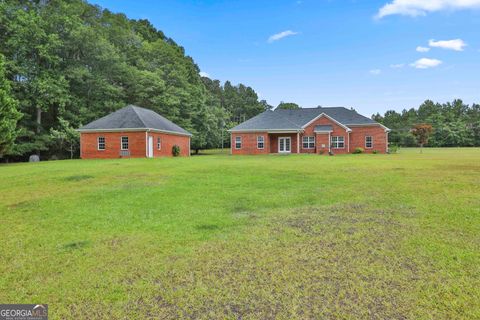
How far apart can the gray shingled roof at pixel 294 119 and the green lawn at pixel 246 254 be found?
84.7ft

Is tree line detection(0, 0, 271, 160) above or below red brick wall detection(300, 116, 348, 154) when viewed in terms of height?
above

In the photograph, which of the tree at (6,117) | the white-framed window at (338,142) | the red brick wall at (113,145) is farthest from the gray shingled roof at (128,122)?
the white-framed window at (338,142)

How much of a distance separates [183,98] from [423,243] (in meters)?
39.6

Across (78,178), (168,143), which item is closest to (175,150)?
(168,143)

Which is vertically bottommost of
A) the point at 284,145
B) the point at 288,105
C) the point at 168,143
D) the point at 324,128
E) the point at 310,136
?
the point at 284,145

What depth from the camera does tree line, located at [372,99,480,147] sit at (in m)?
64.4

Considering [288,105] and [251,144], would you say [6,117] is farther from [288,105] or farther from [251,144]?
[288,105]

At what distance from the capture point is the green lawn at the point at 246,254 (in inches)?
136

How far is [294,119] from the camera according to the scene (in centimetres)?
3788

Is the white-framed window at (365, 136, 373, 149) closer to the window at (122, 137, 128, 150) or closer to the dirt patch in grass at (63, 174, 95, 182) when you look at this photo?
the window at (122, 137, 128, 150)

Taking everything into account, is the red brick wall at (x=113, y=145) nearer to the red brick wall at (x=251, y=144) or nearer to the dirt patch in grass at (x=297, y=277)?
the red brick wall at (x=251, y=144)

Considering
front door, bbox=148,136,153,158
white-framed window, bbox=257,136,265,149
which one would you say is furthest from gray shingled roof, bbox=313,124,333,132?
front door, bbox=148,136,153,158

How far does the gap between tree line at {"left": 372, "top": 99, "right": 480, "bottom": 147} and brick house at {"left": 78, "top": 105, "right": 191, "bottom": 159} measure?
46.3 meters

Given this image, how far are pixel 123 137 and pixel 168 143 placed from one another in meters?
4.87
